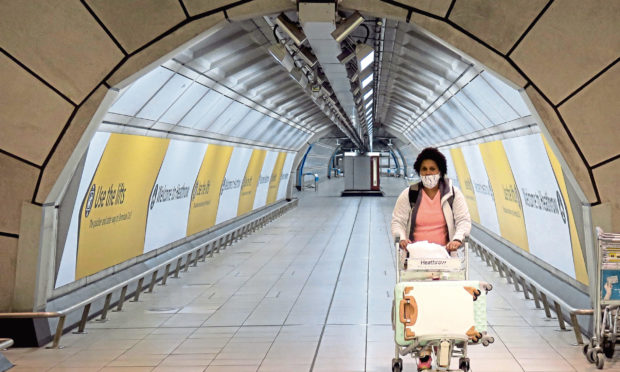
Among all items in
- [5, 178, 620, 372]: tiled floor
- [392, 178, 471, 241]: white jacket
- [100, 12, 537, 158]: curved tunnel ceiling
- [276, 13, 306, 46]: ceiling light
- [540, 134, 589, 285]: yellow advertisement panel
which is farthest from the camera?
[100, 12, 537, 158]: curved tunnel ceiling

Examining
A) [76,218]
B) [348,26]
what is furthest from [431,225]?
[76,218]

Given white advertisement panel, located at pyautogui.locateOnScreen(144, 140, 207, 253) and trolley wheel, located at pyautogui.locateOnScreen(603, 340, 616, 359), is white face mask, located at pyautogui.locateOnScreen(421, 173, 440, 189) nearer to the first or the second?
trolley wheel, located at pyautogui.locateOnScreen(603, 340, 616, 359)

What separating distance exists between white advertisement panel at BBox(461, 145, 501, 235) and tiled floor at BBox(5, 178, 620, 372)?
80.5 inches

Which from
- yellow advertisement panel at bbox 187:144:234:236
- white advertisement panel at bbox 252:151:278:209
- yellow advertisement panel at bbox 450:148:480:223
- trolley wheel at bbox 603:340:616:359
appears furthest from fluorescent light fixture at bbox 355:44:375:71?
white advertisement panel at bbox 252:151:278:209

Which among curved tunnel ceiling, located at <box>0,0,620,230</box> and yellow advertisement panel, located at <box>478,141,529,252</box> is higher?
curved tunnel ceiling, located at <box>0,0,620,230</box>

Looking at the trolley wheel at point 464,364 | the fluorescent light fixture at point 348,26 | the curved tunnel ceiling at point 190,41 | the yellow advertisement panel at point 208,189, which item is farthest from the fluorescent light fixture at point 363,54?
the yellow advertisement panel at point 208,189

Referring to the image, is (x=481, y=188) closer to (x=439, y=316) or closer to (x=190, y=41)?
(x=190, y=41)

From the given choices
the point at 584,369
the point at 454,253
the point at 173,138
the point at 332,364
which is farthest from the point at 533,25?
the point at 173,138

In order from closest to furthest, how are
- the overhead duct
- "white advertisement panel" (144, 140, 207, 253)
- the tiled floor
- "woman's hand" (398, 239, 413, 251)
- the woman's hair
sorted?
"woman's hand" (398, 239, 413, 251) < the woman's hair < the tiled floor < the overhead duct < "white advertisement panel" (144, 140, 207, 253)

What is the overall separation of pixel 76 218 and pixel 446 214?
5626 mm

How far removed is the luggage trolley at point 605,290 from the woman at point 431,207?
5.24 feet

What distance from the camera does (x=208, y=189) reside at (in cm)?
1800

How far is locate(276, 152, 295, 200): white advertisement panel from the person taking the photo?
33.7 m

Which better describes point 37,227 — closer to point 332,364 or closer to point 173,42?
point 173,42
